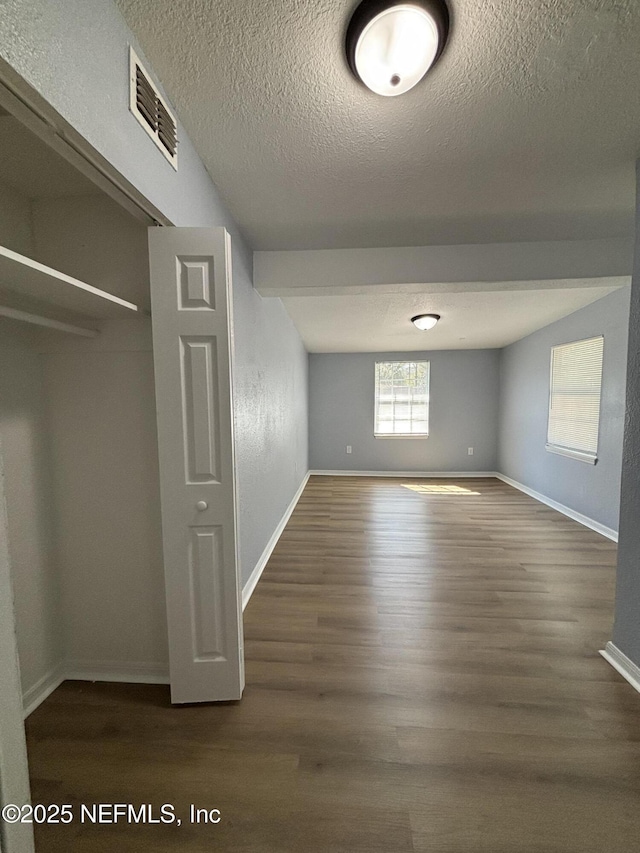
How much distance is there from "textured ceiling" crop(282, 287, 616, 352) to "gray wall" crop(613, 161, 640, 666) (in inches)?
69.8

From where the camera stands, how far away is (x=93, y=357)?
159 centimetres

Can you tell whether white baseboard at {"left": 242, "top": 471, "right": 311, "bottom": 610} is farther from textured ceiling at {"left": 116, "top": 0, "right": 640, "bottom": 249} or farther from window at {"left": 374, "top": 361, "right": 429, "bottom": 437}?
window at {"left": 374, "top": 361, "right": 429, "bottom": 437}

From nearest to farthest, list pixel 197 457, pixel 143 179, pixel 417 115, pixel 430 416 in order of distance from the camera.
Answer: pixel 143 179 → pixel 417 115 → pixel 197 457 → pixel 430 416

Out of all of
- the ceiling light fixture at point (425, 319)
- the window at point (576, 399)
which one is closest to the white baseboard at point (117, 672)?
the ceiling light fixture at point (425, 319)

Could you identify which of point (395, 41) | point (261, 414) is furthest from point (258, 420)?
point (395, 41)

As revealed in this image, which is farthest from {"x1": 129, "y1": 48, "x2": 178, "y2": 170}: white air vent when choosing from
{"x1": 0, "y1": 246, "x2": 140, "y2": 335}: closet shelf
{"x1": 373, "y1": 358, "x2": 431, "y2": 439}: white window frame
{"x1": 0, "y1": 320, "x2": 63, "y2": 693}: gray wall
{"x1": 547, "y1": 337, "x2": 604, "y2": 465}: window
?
{"x1": 373, "y1": 358, "x2": 431, "y2": 439}: white window frame

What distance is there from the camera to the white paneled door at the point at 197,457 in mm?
1368

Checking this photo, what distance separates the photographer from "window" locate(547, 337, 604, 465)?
12.4 feet

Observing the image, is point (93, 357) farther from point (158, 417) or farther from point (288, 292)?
point (288, 292)

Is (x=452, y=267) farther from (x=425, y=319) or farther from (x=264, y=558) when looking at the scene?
(x=264, y=558)

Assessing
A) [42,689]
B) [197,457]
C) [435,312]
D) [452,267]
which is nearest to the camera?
[197,457]

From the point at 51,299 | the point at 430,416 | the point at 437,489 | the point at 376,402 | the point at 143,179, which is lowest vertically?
the point at 437,489

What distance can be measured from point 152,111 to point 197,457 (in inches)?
51.2

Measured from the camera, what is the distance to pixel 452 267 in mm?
2406
